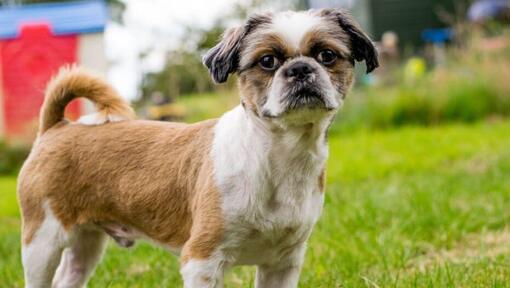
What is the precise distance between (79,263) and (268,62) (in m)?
1.78

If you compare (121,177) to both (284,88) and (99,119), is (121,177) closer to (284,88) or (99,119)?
(99,119)

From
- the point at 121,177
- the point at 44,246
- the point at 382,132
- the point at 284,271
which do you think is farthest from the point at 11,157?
the point at 284,271

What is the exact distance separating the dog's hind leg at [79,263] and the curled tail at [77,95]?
2.18 feet

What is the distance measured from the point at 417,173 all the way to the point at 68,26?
6.81 m

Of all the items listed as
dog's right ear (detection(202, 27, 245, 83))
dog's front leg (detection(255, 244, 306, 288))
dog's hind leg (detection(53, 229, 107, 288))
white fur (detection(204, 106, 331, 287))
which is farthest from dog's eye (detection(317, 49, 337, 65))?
dog's hind leg (detection(53, 229, 107, 288))

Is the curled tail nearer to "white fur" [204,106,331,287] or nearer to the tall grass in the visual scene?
"white fur" [204,106,331,287]

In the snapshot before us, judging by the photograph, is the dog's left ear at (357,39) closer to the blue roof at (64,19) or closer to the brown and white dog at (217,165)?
the brown and white dog at (217,165)

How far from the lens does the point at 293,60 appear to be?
2826mm

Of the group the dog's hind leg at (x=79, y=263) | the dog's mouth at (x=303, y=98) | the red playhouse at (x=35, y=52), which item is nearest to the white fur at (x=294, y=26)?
the dog's mouth at (x=303, y=98)

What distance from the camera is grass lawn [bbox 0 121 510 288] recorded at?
385 centimetres

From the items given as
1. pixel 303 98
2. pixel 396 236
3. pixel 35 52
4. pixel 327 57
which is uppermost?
A: pixel 327 57

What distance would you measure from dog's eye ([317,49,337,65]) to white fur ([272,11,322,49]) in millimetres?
116

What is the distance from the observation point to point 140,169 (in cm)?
350

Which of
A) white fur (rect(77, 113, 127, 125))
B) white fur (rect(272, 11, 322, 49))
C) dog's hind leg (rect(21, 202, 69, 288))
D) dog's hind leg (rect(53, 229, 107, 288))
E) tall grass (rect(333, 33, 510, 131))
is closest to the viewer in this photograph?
white fur (rect(272, 11, 322, 49))
